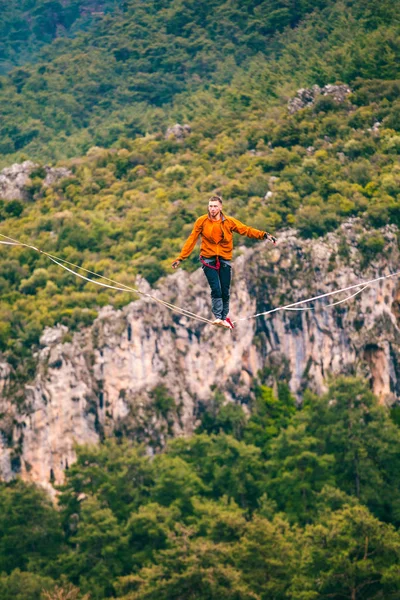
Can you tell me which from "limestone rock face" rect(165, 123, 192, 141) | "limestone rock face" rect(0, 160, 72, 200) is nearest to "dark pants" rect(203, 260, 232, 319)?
"limestone rock face" rect(0, 160, 72, 200)

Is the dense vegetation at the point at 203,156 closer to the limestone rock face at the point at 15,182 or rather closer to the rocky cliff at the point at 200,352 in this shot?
the limestone rock face at the point at 15,182

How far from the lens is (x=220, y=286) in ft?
84.3

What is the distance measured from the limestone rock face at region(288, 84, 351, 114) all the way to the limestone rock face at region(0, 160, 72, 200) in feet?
63.5

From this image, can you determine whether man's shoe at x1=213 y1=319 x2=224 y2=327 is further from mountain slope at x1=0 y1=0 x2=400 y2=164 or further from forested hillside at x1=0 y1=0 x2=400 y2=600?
mountain slope at x1=0 y1=0 x2=400 y2=164

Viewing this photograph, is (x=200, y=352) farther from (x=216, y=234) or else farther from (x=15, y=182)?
(x=216, y=234)

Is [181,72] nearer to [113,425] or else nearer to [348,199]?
[348,199]

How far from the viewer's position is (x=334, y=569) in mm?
56031

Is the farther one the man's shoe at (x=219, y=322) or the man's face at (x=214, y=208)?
the man's shoe at (x=219, y=322)

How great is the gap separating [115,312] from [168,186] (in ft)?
75.3

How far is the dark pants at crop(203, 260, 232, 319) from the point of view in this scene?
25375 mm

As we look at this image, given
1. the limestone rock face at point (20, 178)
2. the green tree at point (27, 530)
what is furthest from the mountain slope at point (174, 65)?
the green tree at point (27, 530)

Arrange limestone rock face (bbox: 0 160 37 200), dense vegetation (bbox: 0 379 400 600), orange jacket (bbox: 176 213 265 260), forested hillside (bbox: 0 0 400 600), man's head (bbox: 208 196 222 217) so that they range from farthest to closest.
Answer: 1. limestone rock face (bbox: 0 160 37 200)
2. forested hillside (bbox: 0 0 400 600)
3. dense vegetation (bbox: 0 379 400 600)
4. orange jacket (bbox: 176 213 265 260)
5. man's head (bbox: 208 196 222 217)

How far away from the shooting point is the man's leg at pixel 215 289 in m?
25.4

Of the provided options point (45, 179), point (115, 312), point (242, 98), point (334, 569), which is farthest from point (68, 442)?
point (242, 98)
